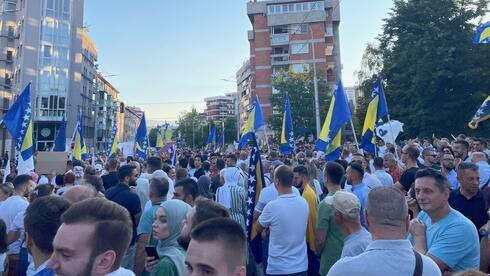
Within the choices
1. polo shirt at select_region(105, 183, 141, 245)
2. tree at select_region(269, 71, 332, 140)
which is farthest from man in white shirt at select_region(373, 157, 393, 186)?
tree at select_region(269, 71, 332, 140)

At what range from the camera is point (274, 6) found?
55000 mm

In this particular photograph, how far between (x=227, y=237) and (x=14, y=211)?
4218mm

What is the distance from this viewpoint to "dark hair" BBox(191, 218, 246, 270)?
2.01m

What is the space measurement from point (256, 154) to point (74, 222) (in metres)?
4.30

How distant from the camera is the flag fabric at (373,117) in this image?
1002cm

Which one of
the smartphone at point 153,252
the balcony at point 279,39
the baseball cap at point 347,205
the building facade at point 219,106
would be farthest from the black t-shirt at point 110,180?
the building facade at point 219,106

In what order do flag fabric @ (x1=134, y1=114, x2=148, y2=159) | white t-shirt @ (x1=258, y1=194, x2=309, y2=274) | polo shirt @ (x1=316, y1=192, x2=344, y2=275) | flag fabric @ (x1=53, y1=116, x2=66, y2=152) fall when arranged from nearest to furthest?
polo shirt @ (x1=316, y1=192, x2=344, y2=275), white t-shirt @ (x1=258, y1=194, x2=309, y2=274), flag fabric @ (x1=53, y1=116, x2=66, y2=152), flag fabric @ (x1=134, y1=114, x2=148, y2=159)

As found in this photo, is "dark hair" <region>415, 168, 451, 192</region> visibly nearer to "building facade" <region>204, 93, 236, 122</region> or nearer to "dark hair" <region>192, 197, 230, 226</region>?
"dark hair" <region>192, 197, 230, 226</region>

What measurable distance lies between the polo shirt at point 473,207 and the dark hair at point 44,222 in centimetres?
463

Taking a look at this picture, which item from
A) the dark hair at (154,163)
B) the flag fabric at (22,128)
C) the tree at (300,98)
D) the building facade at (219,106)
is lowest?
the dark hair at (154,163)

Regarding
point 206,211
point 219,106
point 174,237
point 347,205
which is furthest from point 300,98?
point 219,106

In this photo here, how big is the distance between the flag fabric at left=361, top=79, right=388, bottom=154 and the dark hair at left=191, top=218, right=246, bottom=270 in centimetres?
861

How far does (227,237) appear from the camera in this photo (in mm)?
2039

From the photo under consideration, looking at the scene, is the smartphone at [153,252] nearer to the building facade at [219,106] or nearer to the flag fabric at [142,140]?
the flag fabric at [142,140]
